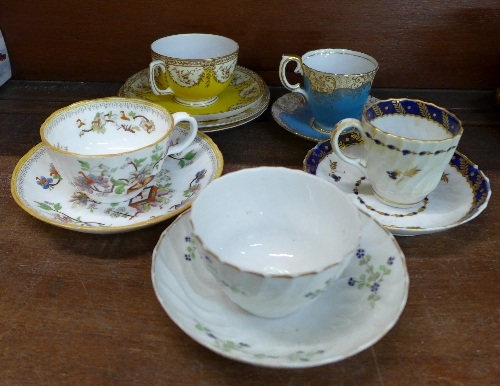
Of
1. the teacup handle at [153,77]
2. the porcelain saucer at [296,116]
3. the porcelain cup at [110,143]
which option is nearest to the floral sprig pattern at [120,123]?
the porcelain cup at [110,143]

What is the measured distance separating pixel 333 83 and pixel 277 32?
235mm

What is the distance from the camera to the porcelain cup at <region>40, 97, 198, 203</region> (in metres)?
0.53

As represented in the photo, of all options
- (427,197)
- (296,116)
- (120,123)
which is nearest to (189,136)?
(120,123)

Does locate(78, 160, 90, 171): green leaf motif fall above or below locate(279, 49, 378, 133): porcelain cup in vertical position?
below

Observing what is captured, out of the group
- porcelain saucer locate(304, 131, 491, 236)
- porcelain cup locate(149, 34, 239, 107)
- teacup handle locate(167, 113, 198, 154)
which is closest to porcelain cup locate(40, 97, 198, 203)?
teacup handle locate(167, 113, 198, 154)

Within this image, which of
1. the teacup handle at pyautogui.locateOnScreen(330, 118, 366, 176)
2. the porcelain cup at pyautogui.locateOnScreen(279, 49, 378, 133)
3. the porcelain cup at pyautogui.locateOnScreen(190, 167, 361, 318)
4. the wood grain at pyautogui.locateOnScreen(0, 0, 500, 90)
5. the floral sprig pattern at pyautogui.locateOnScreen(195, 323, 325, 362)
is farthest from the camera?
the wood grain at pyautogui.locateOnScreen(0, 0, 500, 90)

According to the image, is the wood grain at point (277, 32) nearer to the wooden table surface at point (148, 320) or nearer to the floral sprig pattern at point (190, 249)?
the wooden table surface at point (148, 320)

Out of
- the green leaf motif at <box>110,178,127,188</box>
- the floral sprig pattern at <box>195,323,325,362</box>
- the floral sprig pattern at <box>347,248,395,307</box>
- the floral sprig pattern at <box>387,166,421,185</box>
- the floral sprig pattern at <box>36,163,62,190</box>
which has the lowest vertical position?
the floral sprig pattern at <box>36,163,62,190</box>

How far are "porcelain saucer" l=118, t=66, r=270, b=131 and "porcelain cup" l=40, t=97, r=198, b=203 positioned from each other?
0.25 ft

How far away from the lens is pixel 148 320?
0.44 meters

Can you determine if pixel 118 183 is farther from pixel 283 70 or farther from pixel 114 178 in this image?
pixel 283 70

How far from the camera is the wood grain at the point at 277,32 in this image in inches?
32.4

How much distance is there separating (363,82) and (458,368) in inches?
17.2

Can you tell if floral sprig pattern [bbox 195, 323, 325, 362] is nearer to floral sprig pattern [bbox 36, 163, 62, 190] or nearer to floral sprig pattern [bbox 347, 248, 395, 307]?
floral sprig pattern [bbox 347, 248, 395, 307]
